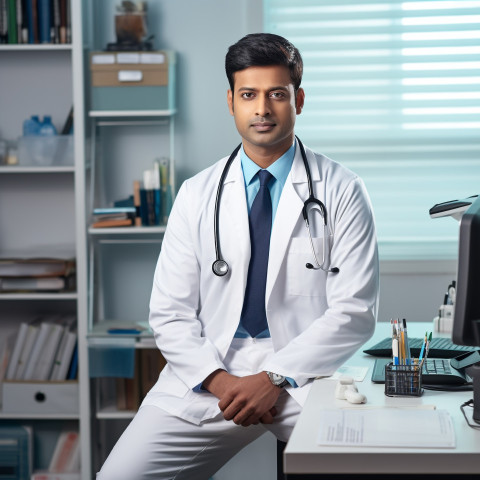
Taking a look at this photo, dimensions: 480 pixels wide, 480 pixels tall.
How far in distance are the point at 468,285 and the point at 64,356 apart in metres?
2.14

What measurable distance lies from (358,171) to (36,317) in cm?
151

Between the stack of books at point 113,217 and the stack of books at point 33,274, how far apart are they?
0.67 ft

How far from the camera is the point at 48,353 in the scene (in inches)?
123

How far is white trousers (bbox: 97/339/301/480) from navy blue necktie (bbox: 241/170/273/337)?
0.26 feet

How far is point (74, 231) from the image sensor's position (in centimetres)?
332

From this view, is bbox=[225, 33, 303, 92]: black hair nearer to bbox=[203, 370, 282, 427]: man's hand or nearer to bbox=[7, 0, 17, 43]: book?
bbox=[203, 370, 282, 427]: man's hand

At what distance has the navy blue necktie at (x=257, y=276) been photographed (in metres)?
2.08

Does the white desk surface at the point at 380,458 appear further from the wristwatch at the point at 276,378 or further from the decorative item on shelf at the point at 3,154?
the decorative item on shelf at the point at 3,154

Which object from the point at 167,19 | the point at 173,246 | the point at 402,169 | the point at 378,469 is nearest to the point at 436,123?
the point at 402,169

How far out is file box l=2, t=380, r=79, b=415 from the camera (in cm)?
309

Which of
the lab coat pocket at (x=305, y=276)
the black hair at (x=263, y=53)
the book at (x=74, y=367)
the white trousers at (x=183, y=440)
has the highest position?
the black hair at (x=263, y=53)

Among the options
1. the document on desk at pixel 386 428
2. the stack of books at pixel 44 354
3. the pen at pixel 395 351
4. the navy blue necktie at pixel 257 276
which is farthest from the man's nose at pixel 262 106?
the stack of books at pixel 44 354

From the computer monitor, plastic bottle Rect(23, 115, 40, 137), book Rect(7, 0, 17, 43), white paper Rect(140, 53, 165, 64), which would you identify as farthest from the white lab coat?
book Rect(7, 0, 17, 43)

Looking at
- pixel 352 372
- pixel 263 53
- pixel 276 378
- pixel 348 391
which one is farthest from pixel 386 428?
pixel 263 53
